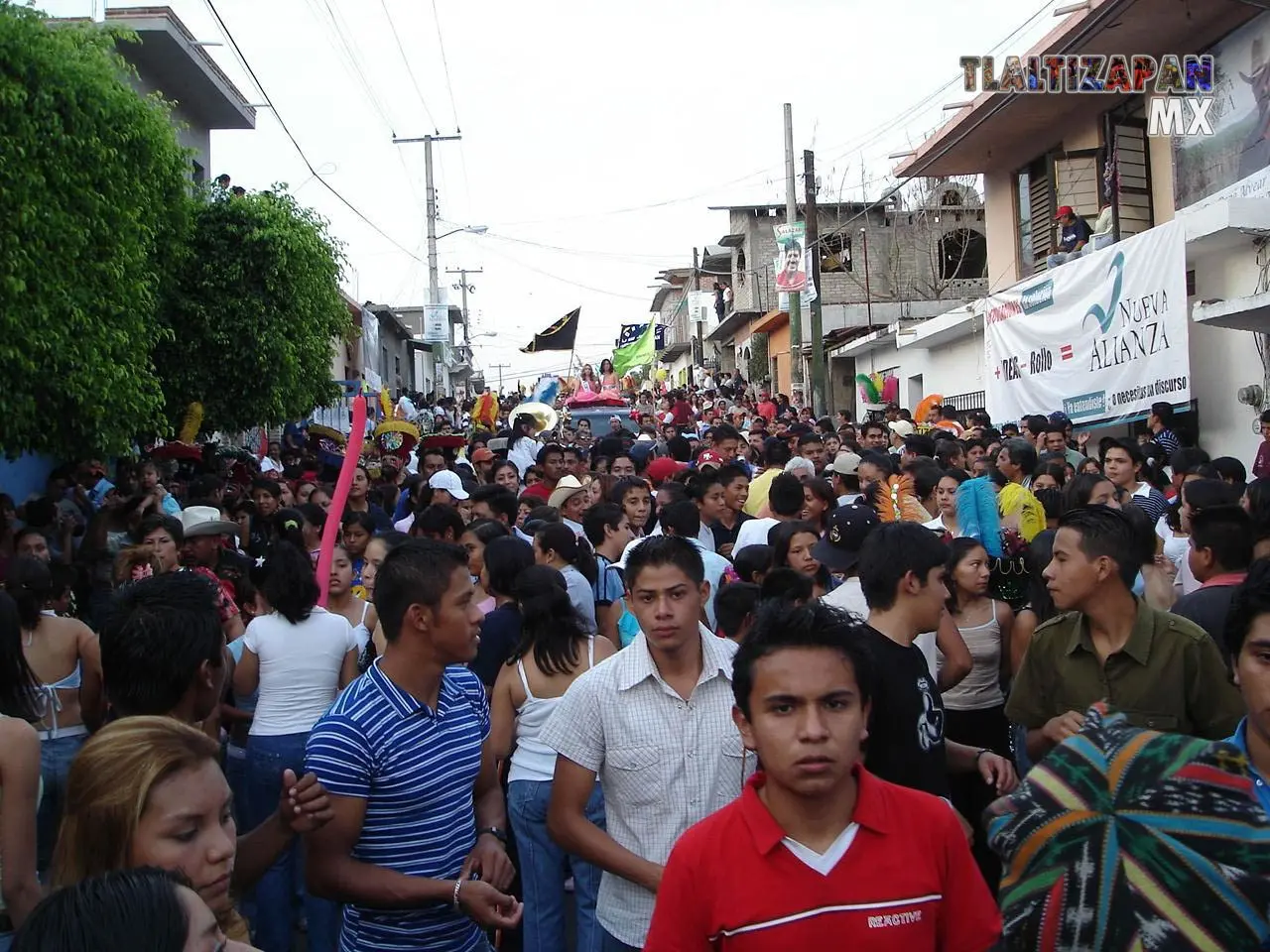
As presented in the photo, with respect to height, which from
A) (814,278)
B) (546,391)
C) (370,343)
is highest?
(370,343)

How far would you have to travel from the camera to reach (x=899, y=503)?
7.94 m

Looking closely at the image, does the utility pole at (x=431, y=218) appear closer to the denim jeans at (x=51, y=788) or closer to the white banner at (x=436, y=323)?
the white banner at (x=436, y=323)

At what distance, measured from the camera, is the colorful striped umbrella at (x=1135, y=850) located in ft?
6.93

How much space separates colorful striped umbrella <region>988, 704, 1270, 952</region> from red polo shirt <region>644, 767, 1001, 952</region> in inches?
4.2

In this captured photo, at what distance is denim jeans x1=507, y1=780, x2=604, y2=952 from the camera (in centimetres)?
451

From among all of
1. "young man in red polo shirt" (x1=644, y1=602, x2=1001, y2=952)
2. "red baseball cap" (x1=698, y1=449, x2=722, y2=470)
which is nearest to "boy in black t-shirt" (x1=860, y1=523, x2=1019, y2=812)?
"young man in red polo shirt" (x1=644, y1=602, x2=1001, y2=952)

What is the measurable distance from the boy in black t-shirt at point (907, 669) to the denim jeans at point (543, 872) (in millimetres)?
→ 1441

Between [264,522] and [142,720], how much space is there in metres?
8.52

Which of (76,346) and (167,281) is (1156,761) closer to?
(76,346)

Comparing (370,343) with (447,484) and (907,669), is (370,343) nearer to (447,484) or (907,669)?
(447,484)

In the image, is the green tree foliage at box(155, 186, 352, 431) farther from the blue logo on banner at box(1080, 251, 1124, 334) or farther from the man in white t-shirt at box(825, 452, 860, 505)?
the blue logo on banner at box(1080, 251, 1124, 334)

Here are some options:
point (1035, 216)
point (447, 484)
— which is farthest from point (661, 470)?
point (1035, 216)

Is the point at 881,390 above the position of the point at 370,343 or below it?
below

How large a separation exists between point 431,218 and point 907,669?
105 feet
